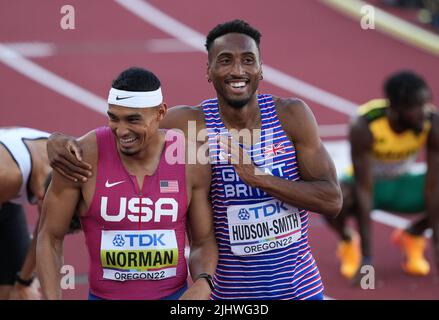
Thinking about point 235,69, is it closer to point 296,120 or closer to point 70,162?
point 296,120

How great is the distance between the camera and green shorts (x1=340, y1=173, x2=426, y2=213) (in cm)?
864

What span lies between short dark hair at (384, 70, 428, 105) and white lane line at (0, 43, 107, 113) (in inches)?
236

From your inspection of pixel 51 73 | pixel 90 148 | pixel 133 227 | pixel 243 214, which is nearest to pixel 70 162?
pixel 90 148

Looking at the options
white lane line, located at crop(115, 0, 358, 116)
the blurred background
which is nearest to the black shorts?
the blurred background

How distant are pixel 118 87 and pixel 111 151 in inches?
11.3

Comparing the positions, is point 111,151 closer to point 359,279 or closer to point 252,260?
point 252,260

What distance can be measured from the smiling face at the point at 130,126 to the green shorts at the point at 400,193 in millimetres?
4395

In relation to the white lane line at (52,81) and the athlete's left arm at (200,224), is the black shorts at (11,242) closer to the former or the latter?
the athlete's left arm at (200,224)

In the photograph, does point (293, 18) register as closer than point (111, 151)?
No

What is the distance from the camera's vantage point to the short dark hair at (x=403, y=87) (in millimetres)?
7820

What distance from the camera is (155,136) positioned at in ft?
14.9

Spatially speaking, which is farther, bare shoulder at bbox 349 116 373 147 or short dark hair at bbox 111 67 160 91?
bare shoulder at bbox 349 116 373 147

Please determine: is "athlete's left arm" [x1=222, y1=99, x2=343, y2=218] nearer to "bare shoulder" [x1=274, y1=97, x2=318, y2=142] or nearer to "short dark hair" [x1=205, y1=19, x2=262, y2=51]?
"bare shoulder" [x1=274, y1=97, x2=318, y2=142]
